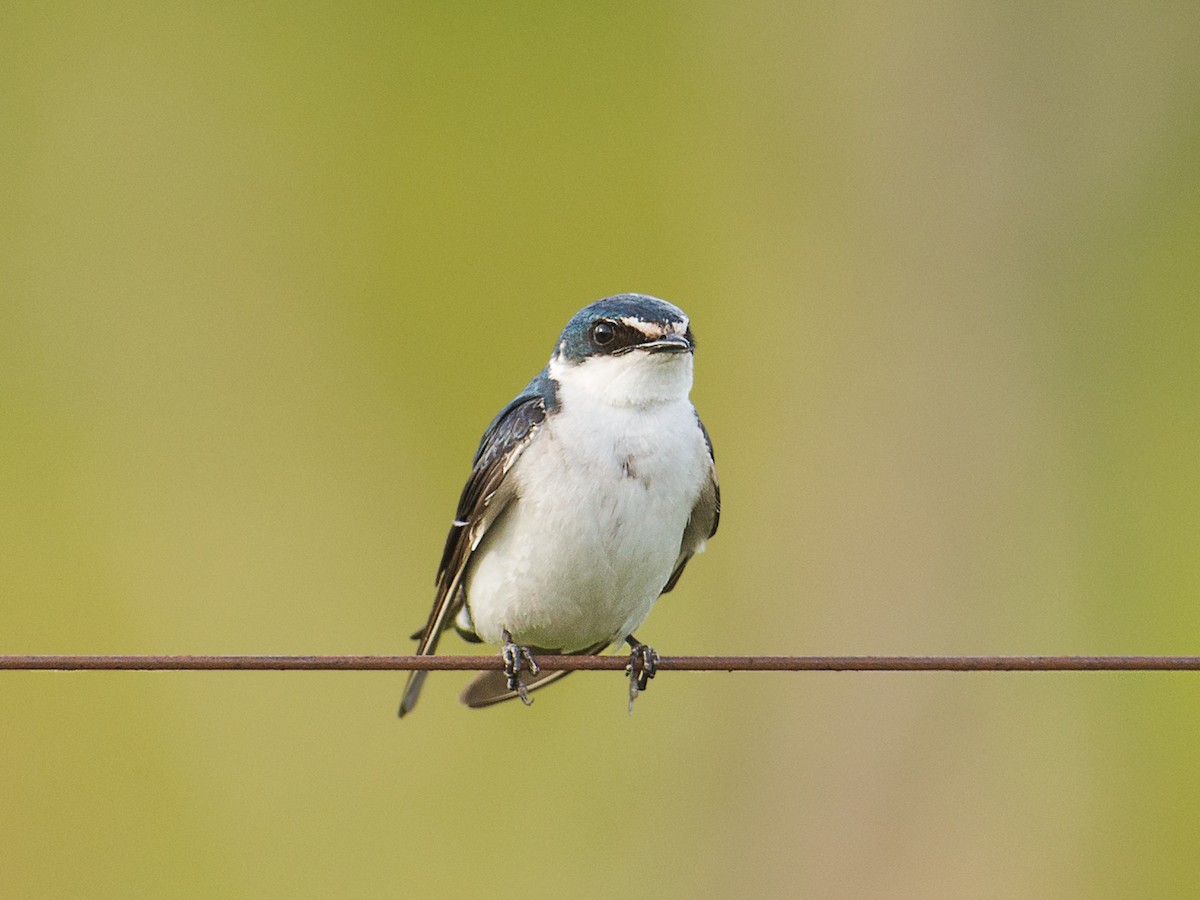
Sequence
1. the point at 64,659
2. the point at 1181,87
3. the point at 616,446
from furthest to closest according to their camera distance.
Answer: the point at 1181,87, the point at 616,446, the point at 64,659

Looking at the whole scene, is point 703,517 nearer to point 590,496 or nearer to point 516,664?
point 590,496

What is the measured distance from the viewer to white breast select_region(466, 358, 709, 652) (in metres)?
3.69

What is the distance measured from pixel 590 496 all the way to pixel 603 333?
0.49 meters

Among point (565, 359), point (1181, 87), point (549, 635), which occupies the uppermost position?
point (1181, 87)

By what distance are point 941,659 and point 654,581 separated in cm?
145

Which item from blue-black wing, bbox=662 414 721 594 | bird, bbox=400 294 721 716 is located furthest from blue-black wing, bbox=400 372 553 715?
blue-black wing, bbox=662 414 721 594

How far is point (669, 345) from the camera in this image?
3760mm

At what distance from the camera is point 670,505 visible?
3738 mm

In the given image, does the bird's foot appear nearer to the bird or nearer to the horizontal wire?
the bird

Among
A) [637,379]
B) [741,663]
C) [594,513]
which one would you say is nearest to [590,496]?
[594,513]

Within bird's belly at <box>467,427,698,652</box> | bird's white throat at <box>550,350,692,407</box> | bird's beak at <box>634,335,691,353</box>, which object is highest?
bird's beak at <box>634,335,691,353</box>

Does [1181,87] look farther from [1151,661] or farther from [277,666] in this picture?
[277,666]

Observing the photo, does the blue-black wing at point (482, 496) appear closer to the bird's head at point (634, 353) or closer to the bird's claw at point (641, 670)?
the bird's head at point (634, 353)

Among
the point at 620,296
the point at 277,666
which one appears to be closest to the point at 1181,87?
the point at 620,296
